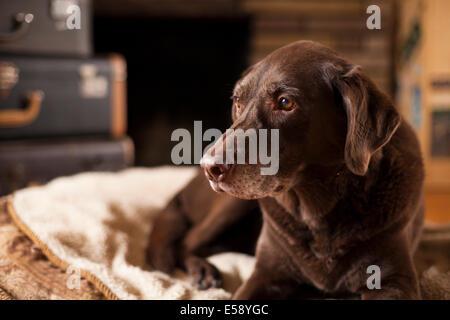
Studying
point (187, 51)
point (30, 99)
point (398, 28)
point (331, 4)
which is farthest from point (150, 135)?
point (398, 28)

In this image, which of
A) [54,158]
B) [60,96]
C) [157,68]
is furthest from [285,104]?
[157,68]

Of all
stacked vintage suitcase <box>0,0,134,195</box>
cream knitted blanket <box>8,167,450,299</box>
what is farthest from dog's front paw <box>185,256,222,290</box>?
stacked vintage suitcase <box>0,0,134,195</box>

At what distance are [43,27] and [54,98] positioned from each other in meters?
0.38

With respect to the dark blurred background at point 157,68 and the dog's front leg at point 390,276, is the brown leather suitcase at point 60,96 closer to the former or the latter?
the dark blurred background at point 157,68

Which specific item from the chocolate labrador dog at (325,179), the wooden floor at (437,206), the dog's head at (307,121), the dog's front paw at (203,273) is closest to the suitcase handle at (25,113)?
the dog's front paw at (203,273)

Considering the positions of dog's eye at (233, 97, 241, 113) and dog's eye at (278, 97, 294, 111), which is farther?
dog's eye at (233, 97, 241, 113)

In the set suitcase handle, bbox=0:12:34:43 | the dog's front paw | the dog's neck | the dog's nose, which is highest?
suitcase handle, bbox=0:12:34:43

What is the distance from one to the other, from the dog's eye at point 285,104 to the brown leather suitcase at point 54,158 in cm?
175

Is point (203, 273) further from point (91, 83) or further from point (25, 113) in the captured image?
point (91, 83)

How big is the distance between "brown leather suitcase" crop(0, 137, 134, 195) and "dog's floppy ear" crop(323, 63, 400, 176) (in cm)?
184

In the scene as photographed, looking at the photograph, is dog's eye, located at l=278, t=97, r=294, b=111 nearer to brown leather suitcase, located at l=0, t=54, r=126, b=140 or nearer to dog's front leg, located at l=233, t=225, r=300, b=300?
dog's front leg, located at l=233, t=225, r=300, b=300

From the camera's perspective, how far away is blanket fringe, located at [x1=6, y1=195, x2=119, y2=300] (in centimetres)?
123

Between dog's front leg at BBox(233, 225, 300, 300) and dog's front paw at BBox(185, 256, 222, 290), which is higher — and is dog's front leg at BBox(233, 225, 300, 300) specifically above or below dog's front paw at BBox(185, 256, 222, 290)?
above

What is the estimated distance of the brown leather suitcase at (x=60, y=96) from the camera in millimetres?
2432
